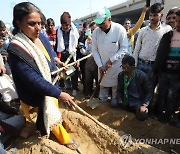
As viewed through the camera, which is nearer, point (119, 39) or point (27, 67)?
point (27, 67)

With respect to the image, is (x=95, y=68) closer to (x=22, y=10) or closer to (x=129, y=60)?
(x=129, y=60)

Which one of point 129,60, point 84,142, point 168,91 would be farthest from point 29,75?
point 168,91

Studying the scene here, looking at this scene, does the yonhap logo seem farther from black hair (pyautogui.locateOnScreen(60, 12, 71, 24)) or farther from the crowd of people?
black hair (pyautogui.locateOnScreen(60, 12, 71, 24))

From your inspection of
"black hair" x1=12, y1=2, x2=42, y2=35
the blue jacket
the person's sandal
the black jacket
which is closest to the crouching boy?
the black jacket

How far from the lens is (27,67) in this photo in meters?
2.24

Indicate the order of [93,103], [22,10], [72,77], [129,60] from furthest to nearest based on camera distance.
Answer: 1. [72,77]
2. [93,103]
3. [129,60]
4. [22,10]

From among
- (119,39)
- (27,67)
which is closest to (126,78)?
(119,39)

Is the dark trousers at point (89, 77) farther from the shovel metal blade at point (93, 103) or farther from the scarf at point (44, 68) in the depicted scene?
the scarf at point (44, 68)

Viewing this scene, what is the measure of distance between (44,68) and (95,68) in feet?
8.15

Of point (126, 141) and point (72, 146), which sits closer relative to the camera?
point (72, 146)

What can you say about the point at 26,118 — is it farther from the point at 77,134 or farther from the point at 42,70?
the point at 42,70

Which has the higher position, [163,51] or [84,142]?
[163,51]

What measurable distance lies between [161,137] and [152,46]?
1.47 m

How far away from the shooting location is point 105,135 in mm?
3096
